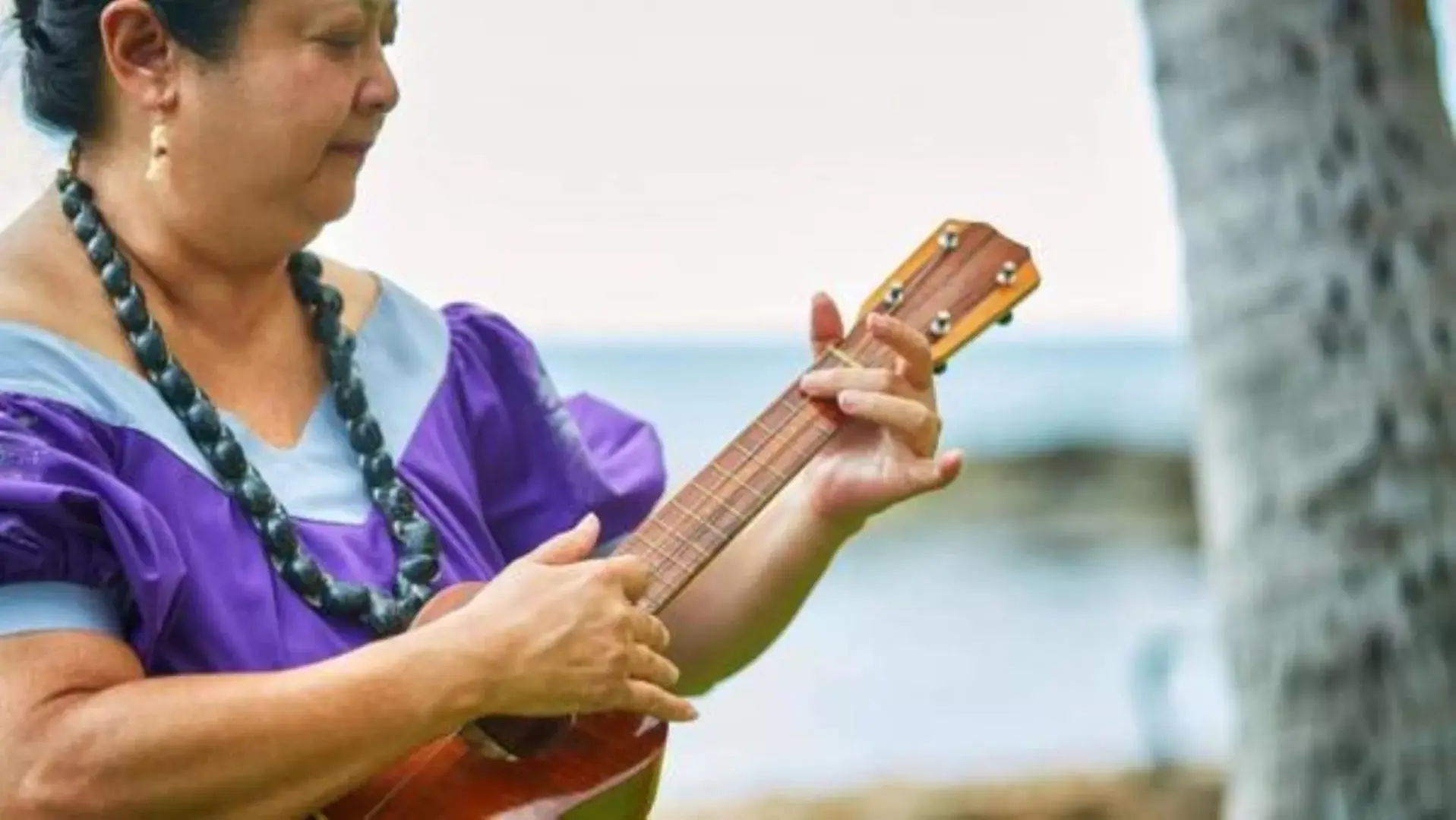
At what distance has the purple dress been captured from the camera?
209cm

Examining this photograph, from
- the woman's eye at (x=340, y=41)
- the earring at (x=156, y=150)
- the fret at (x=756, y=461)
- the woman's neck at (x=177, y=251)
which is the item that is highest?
the woman's eye at (x=340, y=41)

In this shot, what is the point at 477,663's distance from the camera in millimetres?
2125

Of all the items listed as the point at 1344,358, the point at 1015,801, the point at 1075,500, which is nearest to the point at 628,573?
the point at 1344,358

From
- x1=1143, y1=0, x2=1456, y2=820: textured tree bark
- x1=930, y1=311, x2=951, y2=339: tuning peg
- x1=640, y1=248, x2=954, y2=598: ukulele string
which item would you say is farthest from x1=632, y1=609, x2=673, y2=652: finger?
x1=1143, y1=0, x2=1456, y2=820: textured tree bark

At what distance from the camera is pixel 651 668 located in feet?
7.27

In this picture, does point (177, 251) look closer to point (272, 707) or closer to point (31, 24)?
point (31, 24)

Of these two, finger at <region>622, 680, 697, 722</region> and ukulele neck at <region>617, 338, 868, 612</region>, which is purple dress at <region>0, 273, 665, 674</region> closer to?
ukulele neck at <region>617, 338, 868, 612</region>

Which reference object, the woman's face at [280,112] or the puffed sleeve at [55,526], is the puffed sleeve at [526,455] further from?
the puffed sleeve at [55,526]

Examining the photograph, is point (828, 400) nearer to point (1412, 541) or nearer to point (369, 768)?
point (369, 768)

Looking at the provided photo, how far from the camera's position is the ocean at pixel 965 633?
7.42 meters

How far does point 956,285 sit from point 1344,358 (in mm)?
834

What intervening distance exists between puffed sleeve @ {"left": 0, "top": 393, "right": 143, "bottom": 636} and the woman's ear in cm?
24

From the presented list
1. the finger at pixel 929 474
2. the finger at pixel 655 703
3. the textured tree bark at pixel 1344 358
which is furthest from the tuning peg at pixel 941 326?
the textured tree bark at pixel 1344 358

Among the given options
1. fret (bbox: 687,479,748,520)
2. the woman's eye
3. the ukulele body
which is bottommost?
the ukulele body
